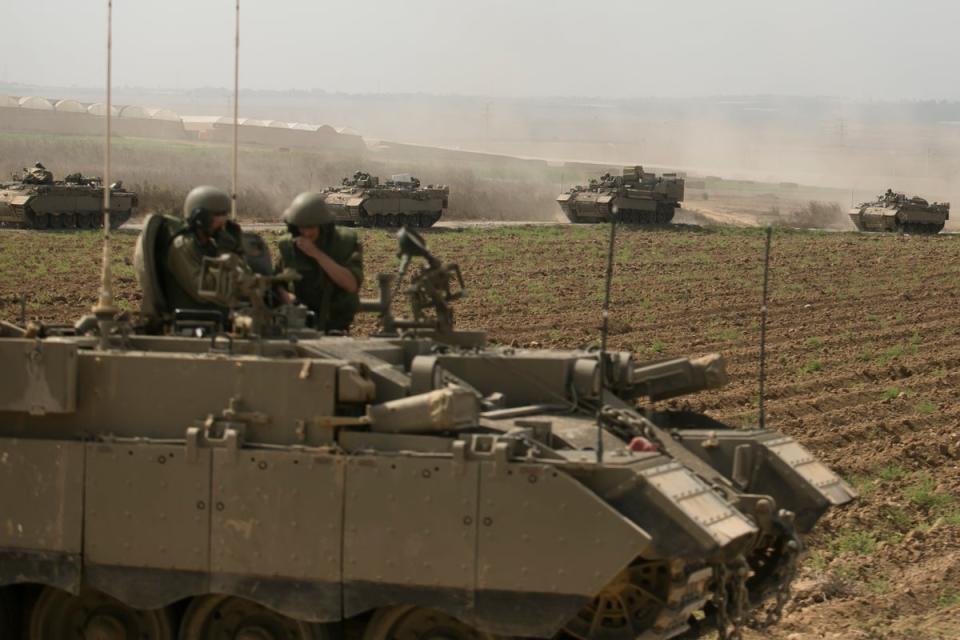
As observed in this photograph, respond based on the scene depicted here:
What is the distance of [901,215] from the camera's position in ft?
170

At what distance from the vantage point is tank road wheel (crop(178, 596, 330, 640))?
30.2 feet

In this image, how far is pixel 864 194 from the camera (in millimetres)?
83062

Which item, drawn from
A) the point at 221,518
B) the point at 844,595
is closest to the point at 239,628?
the point at 221,518

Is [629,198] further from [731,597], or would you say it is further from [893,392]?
[731,597]

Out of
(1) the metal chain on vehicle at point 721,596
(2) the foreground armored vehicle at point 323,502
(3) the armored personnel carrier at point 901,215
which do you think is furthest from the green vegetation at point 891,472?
(3) the armored personnel carrier at point 901,215

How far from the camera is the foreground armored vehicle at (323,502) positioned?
8555 millimetres

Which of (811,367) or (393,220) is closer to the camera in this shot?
(811,367)

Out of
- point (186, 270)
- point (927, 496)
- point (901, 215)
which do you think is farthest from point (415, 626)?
point (901, 215)

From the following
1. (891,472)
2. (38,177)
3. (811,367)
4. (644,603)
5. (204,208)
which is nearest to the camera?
(644,603)

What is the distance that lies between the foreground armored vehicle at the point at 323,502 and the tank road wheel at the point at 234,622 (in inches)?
0.4

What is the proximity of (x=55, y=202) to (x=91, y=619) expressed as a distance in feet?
111

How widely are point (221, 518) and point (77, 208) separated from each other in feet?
116

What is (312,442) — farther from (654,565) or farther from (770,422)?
(770,422)

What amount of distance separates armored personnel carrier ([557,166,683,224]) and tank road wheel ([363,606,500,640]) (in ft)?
134
